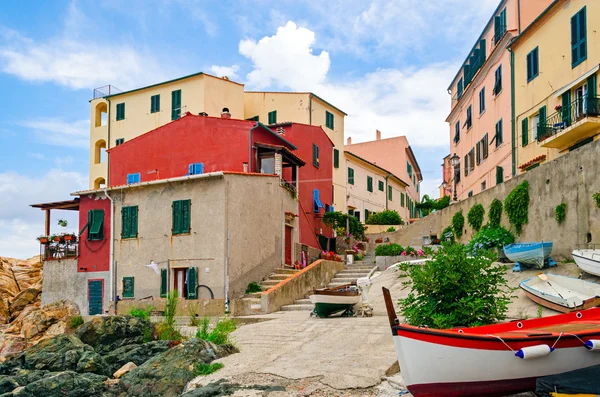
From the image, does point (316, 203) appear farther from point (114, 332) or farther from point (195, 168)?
point (114, 332)

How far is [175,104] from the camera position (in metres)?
38.7

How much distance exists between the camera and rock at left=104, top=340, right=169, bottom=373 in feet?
52.1

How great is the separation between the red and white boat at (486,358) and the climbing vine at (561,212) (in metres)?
10.3

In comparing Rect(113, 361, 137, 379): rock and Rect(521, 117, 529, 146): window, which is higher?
Rect(521, 117, 529, 146): window

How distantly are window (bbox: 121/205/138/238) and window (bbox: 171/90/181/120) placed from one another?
14552mm

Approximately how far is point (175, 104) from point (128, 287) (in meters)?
17.5

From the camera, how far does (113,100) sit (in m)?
42.6

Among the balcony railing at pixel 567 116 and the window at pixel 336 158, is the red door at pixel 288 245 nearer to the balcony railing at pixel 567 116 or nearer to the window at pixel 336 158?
the balcony railing at pixel 567 116

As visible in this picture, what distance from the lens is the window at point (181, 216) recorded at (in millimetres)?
22703

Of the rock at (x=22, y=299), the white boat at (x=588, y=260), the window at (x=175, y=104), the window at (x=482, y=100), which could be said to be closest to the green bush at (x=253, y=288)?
the white boat at (x=588, y=260)

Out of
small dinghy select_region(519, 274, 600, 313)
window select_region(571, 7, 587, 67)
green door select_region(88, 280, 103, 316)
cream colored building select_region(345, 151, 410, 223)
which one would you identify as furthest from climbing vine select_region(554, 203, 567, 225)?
cream colored building select_region(345, 151, 410, 223)

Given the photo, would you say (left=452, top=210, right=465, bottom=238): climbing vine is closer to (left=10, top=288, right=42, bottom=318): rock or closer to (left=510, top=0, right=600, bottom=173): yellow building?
(left=510, top=0, right=600, bottom=173): yellow building

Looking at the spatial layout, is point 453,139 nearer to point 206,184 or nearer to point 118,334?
point 206,184

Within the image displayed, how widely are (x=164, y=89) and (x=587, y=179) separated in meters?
29.1
